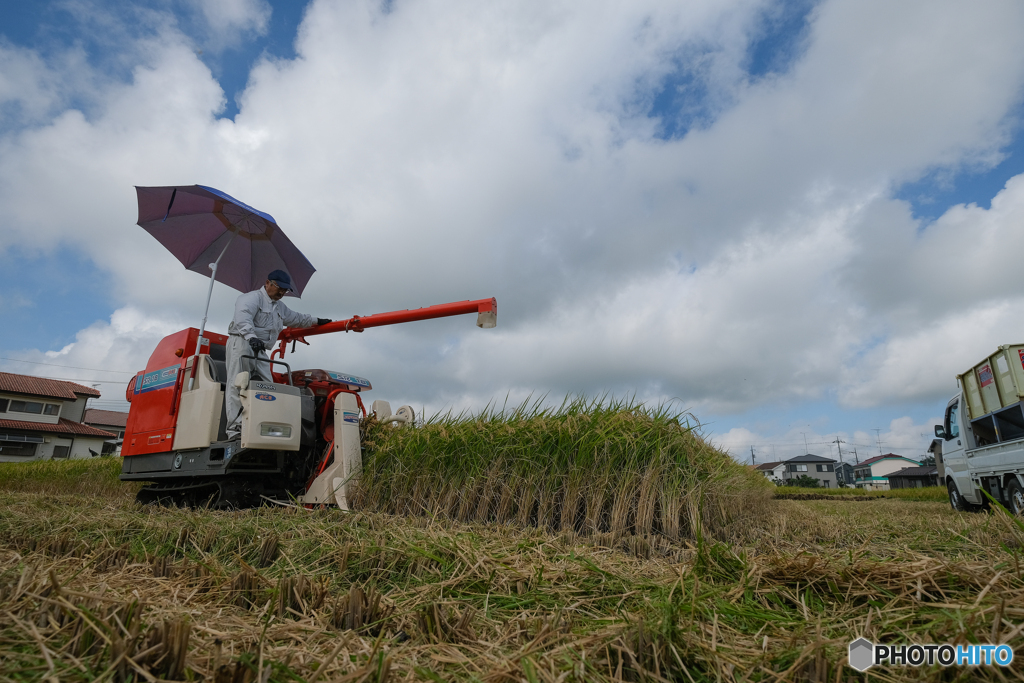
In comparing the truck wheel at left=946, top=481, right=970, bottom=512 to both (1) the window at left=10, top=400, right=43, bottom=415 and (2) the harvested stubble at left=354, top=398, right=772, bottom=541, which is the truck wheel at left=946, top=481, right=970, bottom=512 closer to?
(2) the harvested stubble at left=354, top=398, right=772, bottom=541

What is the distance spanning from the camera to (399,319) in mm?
6371

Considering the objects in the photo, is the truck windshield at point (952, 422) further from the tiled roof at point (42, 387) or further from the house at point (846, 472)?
the house at point (846, 472)

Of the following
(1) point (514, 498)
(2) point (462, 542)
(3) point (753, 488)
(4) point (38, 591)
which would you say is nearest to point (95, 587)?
(4) point (38, 591)

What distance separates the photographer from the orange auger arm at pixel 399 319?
228 inches

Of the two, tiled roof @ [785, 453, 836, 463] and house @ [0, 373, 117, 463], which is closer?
house @ [0, 373, 117, 463]

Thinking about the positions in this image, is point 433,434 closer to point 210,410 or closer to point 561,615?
point 210,410

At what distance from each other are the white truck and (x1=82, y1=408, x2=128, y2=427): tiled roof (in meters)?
60.6

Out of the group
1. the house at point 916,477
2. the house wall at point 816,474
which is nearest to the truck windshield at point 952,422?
the house at point 916,477

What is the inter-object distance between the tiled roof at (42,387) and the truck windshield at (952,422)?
4775 cm

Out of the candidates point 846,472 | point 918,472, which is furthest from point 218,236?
point 846,472

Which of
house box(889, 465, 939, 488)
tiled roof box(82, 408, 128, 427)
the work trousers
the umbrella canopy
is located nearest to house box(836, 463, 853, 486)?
house box(889, 465, 939, 488)

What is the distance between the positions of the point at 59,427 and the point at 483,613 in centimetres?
4634

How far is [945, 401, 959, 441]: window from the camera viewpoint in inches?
378

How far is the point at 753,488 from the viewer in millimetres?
5449
